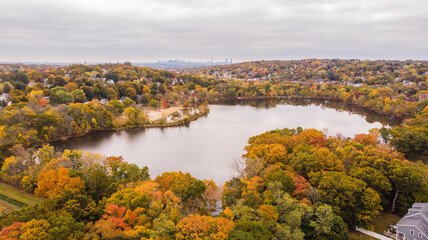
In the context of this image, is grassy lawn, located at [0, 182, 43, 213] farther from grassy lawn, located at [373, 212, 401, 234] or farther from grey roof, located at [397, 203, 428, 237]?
grey roof, located at [397, 203, 428, 237]

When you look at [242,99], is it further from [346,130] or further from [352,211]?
[352,211]

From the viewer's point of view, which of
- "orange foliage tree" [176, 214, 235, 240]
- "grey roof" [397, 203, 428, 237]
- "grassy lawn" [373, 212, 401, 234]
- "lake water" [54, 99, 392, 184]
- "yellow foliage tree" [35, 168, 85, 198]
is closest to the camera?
"orange foliage tree" [176, 214, 235, 240]

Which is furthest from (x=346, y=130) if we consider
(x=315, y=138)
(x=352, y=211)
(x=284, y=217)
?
(x=284, y=217)

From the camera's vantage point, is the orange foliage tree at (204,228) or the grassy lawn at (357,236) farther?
the grassy lawn at (357,236)

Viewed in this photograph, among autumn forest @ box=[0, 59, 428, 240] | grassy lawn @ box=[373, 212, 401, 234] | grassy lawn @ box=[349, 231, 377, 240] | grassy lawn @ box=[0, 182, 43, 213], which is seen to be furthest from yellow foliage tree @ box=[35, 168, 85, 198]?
grassy lawn @ box=[373, 212, 401, 234]

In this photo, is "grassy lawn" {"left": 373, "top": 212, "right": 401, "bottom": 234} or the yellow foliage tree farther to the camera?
"grassy lawn" {"left": 373, "top": 212, "right": 401, "bottom": 234}

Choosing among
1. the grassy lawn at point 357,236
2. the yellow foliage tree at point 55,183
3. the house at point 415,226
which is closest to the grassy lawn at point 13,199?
the yellow foliage tree at point 55,183

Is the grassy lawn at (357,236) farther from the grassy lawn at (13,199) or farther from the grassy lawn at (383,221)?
the grassy lawn at (13,199)
